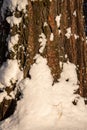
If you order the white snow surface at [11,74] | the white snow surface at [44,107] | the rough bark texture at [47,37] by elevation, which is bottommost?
the white snow surface at [44,107]

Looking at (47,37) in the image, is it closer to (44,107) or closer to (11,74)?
(11,74)

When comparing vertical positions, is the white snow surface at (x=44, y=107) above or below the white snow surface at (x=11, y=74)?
below

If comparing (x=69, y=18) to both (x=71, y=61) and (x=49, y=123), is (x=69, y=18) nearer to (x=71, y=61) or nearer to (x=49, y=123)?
(x=71, y=61)

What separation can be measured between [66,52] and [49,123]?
0.89 metres

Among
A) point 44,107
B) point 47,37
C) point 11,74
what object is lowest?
point 44,107

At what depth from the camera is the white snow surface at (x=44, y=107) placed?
346 centimetres

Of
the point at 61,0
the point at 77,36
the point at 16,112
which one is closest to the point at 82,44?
A: the point at 77,36

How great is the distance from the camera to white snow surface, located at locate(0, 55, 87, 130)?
3455mm

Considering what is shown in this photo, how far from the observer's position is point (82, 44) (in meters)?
3.89

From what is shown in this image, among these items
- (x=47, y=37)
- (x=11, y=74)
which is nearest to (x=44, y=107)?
(x=11, y=74)

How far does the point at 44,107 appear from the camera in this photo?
3516 millimetres

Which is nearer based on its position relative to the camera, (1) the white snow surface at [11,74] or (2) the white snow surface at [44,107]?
(2) the white snow surface at [44,107]

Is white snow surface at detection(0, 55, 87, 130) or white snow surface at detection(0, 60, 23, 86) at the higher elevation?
white snow surface at detection(0, 60, 23, 86)

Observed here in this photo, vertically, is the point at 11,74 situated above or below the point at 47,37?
below
